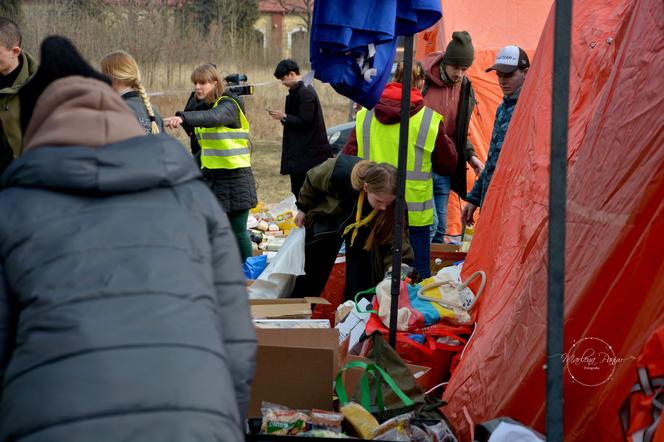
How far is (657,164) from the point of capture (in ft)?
10.1

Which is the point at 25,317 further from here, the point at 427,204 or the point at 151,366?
the point at 427,204

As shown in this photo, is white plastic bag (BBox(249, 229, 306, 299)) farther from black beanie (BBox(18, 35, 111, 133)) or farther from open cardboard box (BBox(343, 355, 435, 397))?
black beanie (BBox(18, 35, 111, 133))

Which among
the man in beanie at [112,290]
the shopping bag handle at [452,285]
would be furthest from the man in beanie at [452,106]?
the man in beanie at [112,290]

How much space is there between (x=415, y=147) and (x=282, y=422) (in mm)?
2997

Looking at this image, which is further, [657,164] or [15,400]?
[657,164]

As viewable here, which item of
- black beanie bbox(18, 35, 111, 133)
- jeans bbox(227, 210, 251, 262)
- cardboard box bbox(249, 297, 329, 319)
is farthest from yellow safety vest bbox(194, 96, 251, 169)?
black beanie bbox(18, 35, 111, 133)

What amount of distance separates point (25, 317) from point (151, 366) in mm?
282

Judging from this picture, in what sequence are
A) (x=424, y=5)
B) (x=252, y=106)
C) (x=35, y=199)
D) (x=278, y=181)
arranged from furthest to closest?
(x=252, y=106) < (x=278, y=181) < (x=424, y=5) < (x=35, y=199)

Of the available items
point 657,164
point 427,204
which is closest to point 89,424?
point 657,164

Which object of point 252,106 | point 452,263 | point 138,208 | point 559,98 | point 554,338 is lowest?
point 252,106

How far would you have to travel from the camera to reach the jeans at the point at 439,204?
6.90m

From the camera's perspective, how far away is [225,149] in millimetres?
6934

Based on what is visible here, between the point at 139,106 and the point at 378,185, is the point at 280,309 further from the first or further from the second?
the point at 139,106

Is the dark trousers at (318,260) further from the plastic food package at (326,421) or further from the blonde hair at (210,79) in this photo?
the plastic food package at (326,421)
